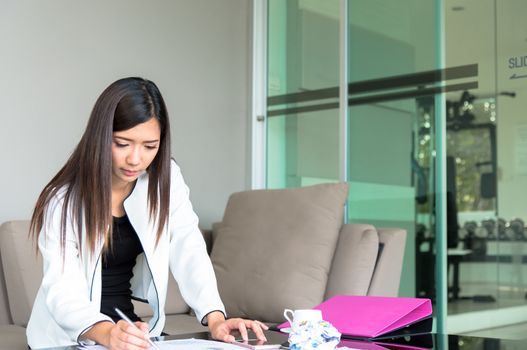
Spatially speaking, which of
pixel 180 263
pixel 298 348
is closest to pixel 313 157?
pixel 180 263

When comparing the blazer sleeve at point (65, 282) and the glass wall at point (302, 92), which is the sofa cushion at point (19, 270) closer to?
the blazer sleeve at point (65, 282)

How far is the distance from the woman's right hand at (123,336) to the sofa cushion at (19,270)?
1.46 metres

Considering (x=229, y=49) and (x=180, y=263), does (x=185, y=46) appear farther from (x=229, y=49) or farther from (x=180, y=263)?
(x=180, y=263)

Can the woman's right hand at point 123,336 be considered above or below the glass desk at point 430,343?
above

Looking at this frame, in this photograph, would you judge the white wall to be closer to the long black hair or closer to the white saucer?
the long black hair

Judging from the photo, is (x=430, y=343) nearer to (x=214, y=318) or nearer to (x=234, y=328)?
(x=234, y=328)

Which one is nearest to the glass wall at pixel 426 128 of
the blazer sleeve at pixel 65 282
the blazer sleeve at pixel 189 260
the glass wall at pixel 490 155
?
the glass wall at pixel 490 155

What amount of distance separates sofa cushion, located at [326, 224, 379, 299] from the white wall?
1.21m

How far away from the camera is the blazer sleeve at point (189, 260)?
1852 millimetres

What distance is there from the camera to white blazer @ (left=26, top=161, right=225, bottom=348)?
1631 millimetres

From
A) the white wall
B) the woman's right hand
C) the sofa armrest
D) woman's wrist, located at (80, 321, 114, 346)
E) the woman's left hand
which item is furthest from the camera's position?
the white wall

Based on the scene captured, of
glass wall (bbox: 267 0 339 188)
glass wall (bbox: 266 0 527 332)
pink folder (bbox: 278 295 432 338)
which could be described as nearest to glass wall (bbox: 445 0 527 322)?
glass wall (bbox: 266 0 527 332)

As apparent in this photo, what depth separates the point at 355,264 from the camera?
2.96 metres

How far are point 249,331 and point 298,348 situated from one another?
1.12ft
